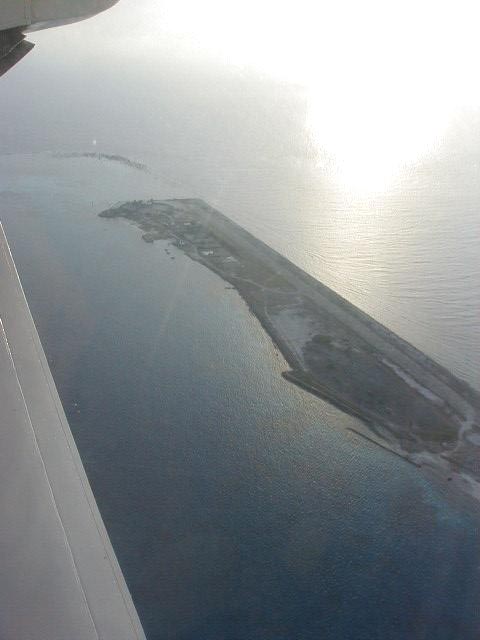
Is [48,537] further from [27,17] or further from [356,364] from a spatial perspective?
[356,364]

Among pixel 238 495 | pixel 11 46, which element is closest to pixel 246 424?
pixel 238 495

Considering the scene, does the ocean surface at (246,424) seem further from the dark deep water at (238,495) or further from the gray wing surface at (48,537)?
the gray wing surface at (48,537)

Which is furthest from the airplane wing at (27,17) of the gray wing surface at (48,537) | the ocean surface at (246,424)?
the ocean surface at (246,424)

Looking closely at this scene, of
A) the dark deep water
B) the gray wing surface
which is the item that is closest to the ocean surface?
the dark deep water

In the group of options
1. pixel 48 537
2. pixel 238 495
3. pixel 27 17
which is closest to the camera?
pixel 48 537

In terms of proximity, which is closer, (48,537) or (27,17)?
(48,537)

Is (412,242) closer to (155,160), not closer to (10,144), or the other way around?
(155,160)

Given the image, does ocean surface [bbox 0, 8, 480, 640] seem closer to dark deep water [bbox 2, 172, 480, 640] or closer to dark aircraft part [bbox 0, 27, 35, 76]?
dark deep water [bbox 2, 172, 480, 640]

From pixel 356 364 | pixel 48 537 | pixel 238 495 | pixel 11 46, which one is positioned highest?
pixel 11 46
